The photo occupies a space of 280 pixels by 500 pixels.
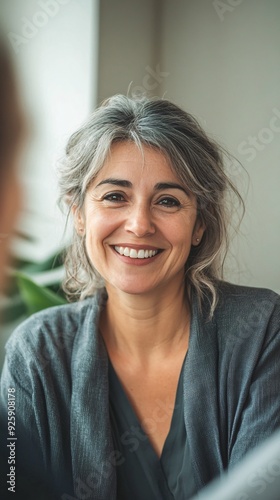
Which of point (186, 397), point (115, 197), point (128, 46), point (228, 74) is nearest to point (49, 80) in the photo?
point (128, 46)

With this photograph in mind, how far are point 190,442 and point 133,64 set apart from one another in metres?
0.99

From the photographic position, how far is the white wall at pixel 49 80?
4.97ft

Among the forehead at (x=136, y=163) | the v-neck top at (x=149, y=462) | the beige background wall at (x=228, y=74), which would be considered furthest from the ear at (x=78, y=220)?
the beige background wall at (x=228, y=74)

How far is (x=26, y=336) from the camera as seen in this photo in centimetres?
106

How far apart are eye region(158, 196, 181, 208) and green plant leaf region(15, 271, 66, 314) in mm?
410

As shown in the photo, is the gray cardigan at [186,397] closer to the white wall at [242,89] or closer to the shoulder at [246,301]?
the shoulder at [246,301]

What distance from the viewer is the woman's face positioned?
0.97 m

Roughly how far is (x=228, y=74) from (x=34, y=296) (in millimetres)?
730

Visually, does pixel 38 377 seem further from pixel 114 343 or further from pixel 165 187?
pixel 165 187

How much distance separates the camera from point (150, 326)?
1072 mm

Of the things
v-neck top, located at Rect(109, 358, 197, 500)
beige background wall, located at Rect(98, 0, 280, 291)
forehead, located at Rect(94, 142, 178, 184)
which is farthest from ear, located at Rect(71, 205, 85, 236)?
beige background wall, located at Rect(98, 0, 280, 291)

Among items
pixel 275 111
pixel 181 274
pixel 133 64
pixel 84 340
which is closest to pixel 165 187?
pixel 181 274

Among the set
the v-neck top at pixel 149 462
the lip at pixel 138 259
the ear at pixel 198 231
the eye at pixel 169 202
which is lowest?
the v-neck top at pixel 149 462

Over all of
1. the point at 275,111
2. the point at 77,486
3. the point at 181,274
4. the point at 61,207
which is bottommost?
the point at 77,486
